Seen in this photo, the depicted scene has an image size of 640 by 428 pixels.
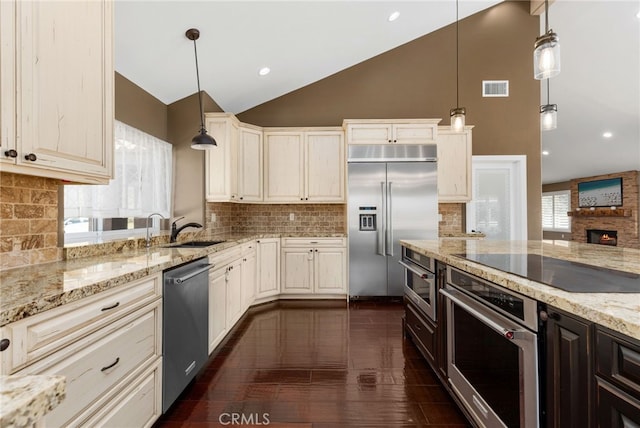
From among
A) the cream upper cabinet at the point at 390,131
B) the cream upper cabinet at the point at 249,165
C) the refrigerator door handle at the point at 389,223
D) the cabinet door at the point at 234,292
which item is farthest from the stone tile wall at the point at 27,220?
the refrigerator door handle at the point at 389,223

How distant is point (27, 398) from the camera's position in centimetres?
42

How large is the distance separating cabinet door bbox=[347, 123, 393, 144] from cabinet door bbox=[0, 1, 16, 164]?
10.6ft

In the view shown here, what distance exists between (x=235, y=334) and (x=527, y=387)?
2.46m

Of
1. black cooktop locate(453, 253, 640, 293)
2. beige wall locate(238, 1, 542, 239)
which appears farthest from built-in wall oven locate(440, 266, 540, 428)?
beige wall locate(238, 1, 542, 239)

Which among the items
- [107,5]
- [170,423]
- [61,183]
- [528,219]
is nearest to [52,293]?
[61,183]

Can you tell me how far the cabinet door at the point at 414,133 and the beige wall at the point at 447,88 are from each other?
67cm

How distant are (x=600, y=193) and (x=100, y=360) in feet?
39.1

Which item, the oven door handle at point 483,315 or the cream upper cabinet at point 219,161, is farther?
the cream upper cabinet at point 219,161

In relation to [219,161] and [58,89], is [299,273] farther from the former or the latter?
[58,89]

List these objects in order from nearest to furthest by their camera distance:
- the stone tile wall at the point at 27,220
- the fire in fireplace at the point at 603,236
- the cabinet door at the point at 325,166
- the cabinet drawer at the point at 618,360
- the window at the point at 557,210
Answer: the cabinet drawer at the point at 618,360
the stone tile wall at the point at 27,220
the cabinet door at the point at 325,166
the fire in fireplace at the point at 603,236
the window at the point at 557,210

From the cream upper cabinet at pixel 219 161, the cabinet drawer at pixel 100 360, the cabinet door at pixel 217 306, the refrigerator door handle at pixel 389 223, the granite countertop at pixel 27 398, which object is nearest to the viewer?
the granite countertop at pixel 27 398

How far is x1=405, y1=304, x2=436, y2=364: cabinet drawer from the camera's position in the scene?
2037mm

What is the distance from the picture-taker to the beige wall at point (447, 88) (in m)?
4.51

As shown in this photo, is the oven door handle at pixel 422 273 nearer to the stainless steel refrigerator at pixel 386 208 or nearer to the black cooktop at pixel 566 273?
the black cooktop at pixel 566 273
